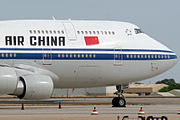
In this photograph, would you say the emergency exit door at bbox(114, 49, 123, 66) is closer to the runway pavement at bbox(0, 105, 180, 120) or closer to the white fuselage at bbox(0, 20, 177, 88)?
the white fuselage at bbox(0, 20, 177, 88)

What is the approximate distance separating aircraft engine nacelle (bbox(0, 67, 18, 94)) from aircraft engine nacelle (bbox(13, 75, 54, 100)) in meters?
0.83

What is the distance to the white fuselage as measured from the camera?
34.8 meters

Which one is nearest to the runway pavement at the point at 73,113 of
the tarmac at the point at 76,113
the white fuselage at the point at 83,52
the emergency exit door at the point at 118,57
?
the tarmac at the point at 76,113

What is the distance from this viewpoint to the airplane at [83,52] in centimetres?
3475

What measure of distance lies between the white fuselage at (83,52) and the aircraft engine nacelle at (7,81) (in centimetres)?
361

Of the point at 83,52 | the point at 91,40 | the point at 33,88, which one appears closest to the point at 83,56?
the point at 83,52

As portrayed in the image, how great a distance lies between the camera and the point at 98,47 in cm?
3669

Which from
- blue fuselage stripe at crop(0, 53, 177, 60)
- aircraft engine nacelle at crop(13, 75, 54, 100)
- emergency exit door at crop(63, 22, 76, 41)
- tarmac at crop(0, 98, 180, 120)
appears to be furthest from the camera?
emergency exit door at crop(63, 22, 76, 41)

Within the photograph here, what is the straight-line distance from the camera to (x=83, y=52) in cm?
3631

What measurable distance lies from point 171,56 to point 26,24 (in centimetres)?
1085

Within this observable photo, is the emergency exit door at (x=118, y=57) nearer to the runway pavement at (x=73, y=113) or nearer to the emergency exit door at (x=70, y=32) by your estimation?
the emergency exit door at (x=70, y=32)

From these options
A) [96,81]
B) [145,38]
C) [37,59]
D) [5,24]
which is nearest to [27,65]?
[37,59]

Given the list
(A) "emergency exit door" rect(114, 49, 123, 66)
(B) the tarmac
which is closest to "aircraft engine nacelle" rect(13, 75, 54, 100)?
(B) the tarmac

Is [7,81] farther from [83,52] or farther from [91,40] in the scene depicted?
[91,40]
